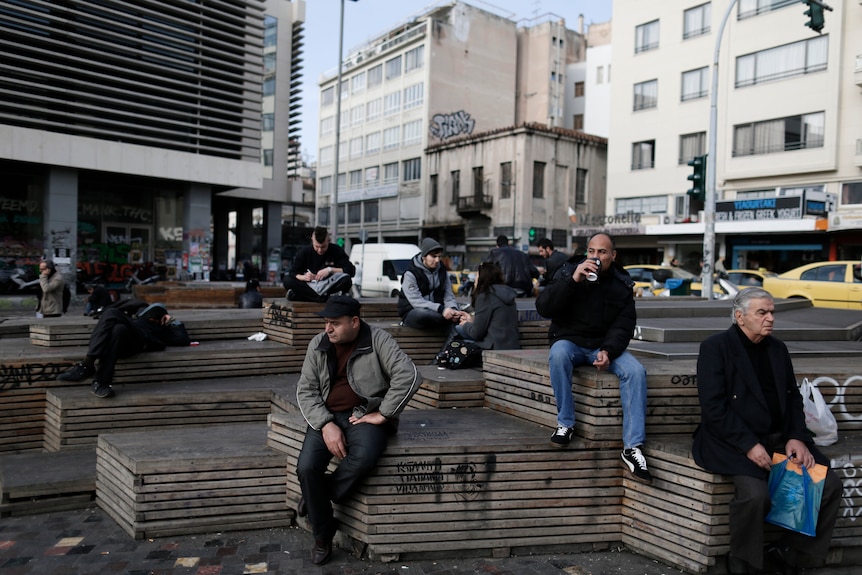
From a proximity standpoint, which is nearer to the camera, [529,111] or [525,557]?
[525,557]

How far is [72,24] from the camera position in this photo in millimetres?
19797

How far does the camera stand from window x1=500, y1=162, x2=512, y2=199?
40000mm

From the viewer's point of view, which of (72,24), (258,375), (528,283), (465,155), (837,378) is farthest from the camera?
(465,155)

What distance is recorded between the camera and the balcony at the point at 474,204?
41031 millimetres

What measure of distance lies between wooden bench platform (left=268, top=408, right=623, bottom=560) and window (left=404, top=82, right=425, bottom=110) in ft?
152

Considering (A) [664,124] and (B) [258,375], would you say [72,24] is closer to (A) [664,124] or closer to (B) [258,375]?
(B) [258,375]

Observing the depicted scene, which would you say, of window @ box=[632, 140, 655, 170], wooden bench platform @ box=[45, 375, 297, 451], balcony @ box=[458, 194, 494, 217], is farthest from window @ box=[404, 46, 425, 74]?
wooden bench platform @ box=[45, 375, 297, 451]

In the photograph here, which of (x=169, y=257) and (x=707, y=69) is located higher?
(x=707, y=69)

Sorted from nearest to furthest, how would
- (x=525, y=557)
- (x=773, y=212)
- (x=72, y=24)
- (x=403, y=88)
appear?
(x=525, y=557)
(x=72, y=24)
(x=773, y=212)
(x=403, y=88)

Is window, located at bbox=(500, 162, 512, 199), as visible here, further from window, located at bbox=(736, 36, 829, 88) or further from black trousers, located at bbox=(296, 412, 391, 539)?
black trousers, located at bbox=(296, 412, 391, 539)

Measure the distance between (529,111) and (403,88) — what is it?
392 inches

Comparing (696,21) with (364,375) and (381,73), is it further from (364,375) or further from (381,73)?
(364,375)

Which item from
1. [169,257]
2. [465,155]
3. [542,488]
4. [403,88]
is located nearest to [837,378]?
[542,488]

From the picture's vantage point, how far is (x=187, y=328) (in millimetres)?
7914
